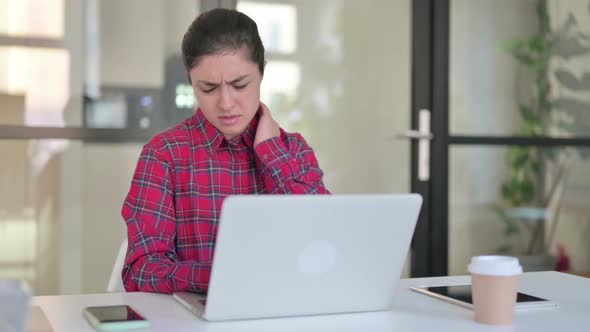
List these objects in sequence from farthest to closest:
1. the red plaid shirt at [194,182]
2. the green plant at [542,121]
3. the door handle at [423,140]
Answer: the green plant at [542,121]
the door handle at [423,140]
the red plaid shirt at [194,182]

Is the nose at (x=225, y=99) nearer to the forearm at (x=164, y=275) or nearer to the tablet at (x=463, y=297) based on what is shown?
the forearm at (x=164, y=275)

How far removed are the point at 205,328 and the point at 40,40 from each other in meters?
2.13

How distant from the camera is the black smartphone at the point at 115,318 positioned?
1139 mm

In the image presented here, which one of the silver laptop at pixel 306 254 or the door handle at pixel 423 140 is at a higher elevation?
the door handle at pixel 423 140

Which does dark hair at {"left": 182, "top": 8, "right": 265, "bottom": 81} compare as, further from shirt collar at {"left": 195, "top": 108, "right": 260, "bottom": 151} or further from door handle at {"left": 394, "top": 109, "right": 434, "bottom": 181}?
door handle at {"left": 394, "top": 109, "right": 434, "bottom": 181}

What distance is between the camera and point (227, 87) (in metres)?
1.72

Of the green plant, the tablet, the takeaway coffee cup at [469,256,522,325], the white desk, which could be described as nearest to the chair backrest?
the white desk

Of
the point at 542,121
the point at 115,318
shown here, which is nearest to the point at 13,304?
the point at 115,318

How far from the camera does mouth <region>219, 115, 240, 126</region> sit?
1.75m

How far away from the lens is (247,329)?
1.16 m

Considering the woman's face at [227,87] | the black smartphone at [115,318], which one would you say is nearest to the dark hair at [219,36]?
the woman's face at [227,87]

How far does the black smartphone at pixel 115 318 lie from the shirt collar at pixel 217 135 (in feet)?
2.07

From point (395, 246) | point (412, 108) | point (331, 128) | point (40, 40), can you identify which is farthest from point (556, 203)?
point (395, 246)

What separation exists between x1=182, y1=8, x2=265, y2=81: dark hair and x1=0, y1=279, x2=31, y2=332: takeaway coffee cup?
3.25 feet
